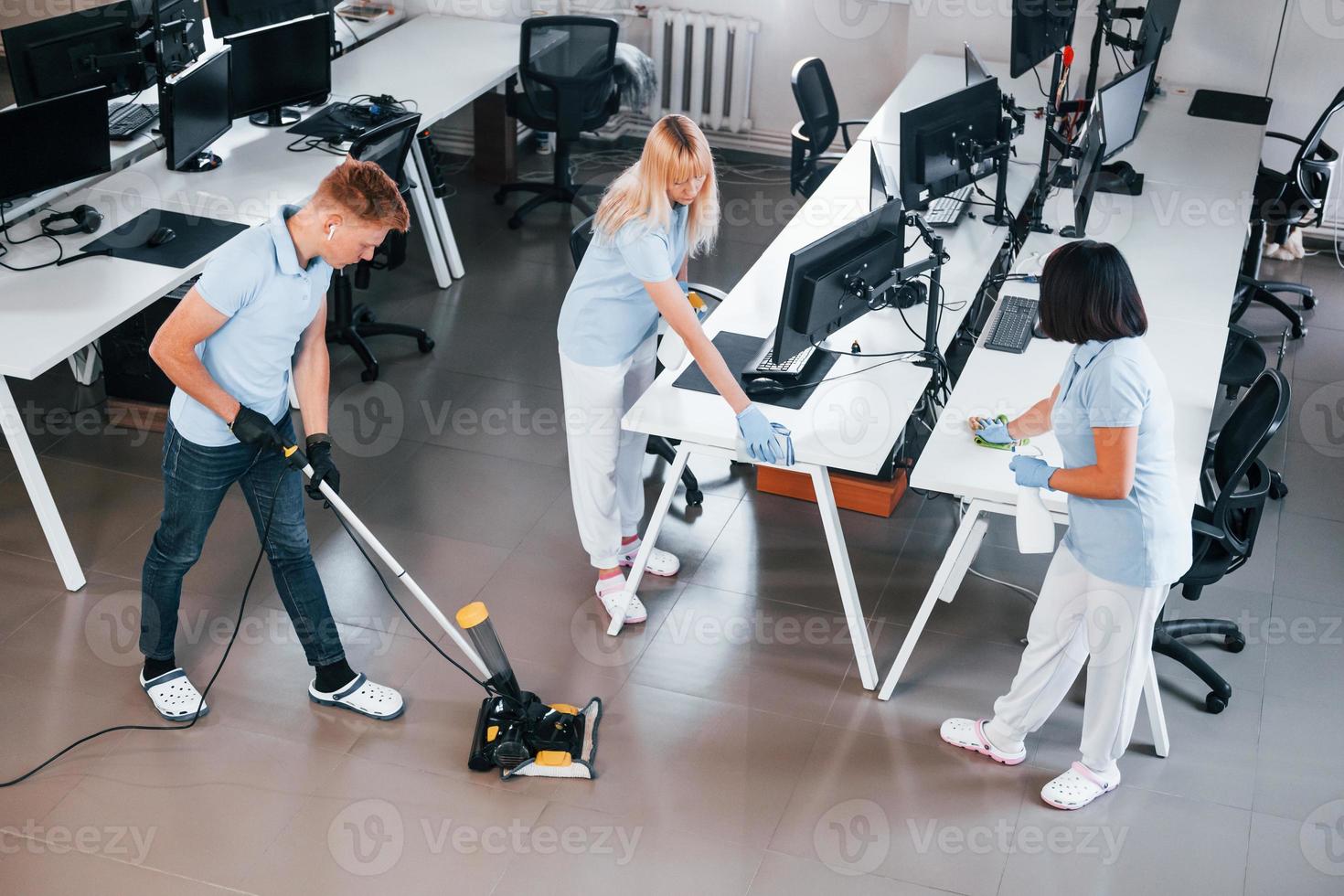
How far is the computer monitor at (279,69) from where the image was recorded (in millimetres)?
5086

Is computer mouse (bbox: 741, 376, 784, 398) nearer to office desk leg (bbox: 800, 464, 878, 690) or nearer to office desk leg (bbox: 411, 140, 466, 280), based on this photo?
office desk leg (bbox: 800, 464, 878, 690)

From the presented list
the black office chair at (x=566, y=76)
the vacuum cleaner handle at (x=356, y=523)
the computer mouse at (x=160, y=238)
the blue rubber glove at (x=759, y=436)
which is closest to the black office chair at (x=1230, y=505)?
the blue rubber glove at (x=759, y=436)

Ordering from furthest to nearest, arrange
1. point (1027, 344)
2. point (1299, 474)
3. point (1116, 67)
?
point (1116, 67) < point (1299, 474) < point (1027, 344)

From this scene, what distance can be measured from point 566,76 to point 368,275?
5.36 ft

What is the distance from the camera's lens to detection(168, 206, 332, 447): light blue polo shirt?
9.50ft

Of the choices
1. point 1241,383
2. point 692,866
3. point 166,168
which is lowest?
point 692,866

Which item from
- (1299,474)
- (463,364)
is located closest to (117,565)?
(463,364)

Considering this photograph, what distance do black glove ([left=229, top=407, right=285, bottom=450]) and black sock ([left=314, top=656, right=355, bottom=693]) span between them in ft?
2.42

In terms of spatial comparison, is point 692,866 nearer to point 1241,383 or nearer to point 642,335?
point 642,335

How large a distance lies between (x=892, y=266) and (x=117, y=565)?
100 inches

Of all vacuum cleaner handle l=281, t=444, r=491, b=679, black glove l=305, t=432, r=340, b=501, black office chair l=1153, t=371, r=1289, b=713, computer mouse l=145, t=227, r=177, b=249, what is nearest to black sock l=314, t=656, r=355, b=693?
vacuum cleaner handle l=281, t=444, r=491, b=679

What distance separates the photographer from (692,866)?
3.10m

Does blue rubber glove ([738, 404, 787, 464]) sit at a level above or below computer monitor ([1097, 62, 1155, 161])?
below

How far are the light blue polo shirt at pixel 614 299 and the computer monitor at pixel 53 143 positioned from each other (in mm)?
1935
